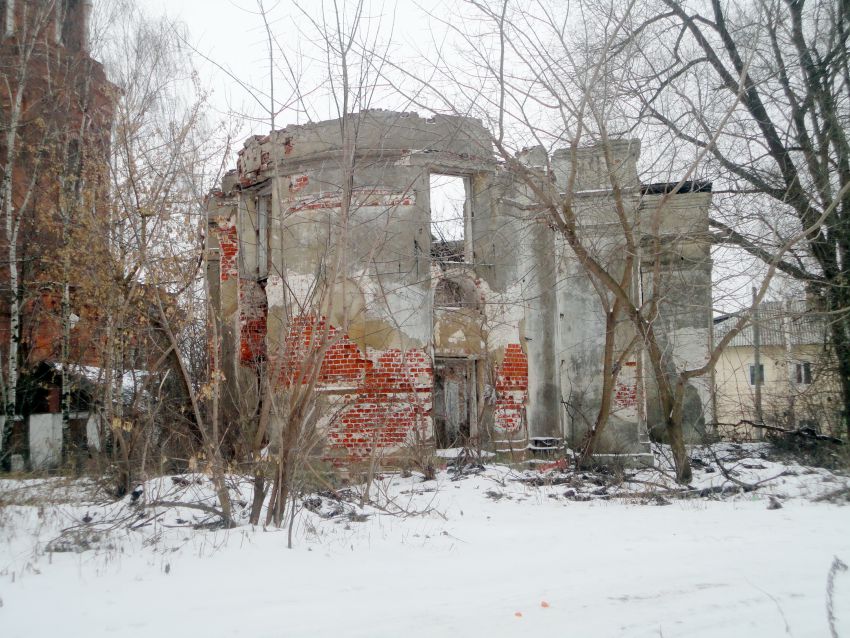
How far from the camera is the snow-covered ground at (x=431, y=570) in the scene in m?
3.60

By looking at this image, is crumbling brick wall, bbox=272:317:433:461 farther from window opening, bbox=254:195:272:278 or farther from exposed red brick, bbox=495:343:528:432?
window opening, bbox=254:195:272:278

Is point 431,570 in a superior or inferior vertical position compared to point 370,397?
inferior

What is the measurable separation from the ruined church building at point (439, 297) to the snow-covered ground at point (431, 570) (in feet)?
12.4

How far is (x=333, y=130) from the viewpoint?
11.2m

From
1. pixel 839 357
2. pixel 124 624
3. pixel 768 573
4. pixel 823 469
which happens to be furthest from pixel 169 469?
pixel 839 357

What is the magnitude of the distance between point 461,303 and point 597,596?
26.8 feet

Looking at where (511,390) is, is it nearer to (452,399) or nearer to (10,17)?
(452,399)

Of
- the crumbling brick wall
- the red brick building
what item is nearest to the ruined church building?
the crumbling brick wall

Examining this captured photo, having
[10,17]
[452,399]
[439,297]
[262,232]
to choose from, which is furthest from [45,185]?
[452,399]

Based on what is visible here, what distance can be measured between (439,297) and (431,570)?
7809 millimetres

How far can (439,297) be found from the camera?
480 inches

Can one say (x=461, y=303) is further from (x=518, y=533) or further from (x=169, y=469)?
(x=518, y=533)

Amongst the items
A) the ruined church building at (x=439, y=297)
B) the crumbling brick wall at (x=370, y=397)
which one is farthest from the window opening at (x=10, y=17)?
the crumbling brick wall at (x=370, y=397)

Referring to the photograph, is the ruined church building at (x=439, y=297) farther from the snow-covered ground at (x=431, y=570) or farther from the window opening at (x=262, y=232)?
the snow-covered ground at (x=431, y=570)
